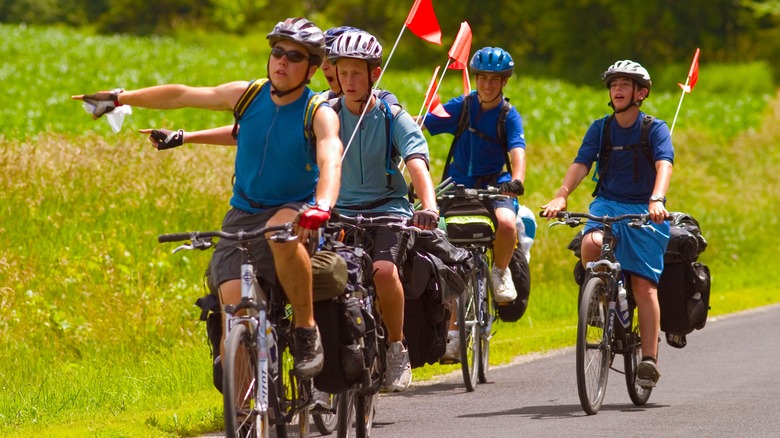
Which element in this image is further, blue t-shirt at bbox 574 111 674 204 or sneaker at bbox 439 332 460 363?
sneaker at bbox 439 332 460 363

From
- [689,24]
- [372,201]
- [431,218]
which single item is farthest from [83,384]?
[689,24]

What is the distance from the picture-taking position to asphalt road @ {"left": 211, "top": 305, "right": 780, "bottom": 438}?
859 centimetres

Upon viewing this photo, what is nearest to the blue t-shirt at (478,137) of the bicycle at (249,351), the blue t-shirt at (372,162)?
the blue t-shirt at (372,162)

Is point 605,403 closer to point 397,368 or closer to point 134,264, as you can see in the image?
point 397,368

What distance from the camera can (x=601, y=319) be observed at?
9227 millimetres

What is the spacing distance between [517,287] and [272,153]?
529cm

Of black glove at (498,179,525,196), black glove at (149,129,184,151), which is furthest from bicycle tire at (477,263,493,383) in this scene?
black glove at (149,129,184,151)

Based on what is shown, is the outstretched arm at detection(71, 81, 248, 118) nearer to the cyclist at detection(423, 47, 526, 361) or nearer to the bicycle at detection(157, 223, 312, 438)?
the bicycle at detection(157, 223, 312, 438)

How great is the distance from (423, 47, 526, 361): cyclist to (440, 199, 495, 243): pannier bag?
0.24 metres

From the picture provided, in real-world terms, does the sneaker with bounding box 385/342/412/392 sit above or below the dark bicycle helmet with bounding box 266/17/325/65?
below

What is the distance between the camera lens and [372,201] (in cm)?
823

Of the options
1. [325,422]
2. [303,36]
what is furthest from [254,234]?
[325,422]

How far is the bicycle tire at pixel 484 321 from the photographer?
36.0 feet

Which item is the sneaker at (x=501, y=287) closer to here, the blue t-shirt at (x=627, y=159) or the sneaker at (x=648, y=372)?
the blue t-shirt at (x=627, y=159)
